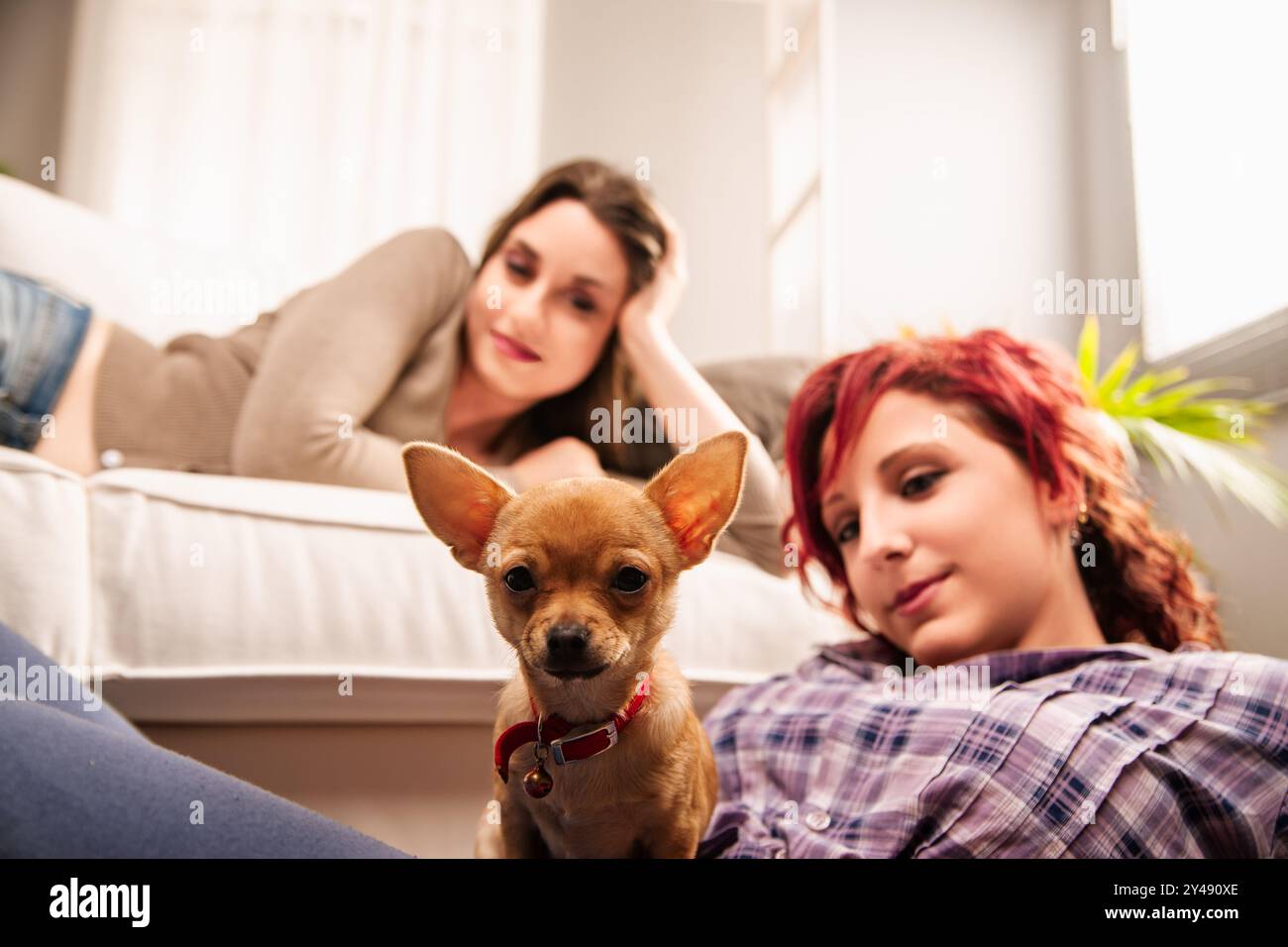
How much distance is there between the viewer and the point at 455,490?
397 mm

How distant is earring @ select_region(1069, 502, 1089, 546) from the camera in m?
0.75

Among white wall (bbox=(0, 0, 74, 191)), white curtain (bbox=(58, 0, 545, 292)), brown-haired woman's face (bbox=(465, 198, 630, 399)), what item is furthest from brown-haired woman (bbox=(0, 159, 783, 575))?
white wall (bbox=(0, 0, 74, 191))

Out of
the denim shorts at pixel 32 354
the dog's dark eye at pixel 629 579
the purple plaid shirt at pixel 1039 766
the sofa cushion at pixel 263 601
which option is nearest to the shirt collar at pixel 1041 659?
the purple plaid shirt at pixel 1039 766

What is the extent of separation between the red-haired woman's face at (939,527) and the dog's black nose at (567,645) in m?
0.37

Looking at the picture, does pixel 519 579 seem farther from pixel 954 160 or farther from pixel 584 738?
pixel 954 160

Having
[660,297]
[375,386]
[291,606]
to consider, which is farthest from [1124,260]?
[291,606]

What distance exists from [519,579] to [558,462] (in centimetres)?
19

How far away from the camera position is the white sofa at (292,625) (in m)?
0.58

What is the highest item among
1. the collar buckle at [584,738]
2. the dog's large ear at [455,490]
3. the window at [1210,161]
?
the window at [1210,161]

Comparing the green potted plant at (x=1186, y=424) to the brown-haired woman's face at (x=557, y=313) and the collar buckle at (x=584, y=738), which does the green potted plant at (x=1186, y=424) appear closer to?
the brown-haired woman's face at (x=557, y=313)

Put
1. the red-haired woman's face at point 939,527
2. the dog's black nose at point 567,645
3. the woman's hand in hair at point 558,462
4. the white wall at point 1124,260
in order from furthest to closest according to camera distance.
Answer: the white wall at point 1124,260 → the red-haired woman's face at point 939,527 → the woman's hand in hair at point 558,462 → the dog's black nose at point 567,645
